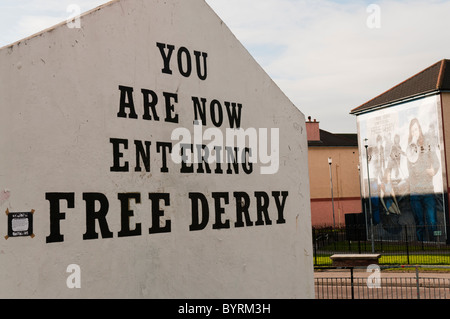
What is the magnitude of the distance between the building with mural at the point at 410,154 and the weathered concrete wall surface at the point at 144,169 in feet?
81.0

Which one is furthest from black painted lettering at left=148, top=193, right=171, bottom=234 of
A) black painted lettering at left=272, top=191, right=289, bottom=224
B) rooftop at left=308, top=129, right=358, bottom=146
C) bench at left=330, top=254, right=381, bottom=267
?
rooftop at left=308, top=129, right=358, bottom=146

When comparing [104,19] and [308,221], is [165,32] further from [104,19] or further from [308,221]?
[308,221]

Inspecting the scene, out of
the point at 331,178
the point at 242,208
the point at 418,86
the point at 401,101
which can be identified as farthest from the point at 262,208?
the point at 331,178

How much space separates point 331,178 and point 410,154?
1882 centimetres

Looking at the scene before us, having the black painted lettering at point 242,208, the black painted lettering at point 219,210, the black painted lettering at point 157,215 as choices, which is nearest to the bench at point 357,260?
the black painted lettering at point 242,208

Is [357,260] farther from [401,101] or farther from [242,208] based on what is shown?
[401,101]

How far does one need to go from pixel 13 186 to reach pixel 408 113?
36.0 meters

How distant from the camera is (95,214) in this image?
769 cm

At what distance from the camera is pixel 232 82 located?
10.5 m

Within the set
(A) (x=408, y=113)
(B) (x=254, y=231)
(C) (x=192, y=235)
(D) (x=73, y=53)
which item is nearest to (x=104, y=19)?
(D) (x=73, y=53)

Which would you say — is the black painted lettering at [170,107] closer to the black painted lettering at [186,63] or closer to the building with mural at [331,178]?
the black painted lettering at [186,63]

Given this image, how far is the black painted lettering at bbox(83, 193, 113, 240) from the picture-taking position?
7582 millimetres

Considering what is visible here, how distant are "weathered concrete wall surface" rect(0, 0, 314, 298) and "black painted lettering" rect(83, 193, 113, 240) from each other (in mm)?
22

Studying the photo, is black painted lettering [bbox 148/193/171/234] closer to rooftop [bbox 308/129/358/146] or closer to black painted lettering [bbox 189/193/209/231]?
black painted lettering [bbox 189/193/209/231]
